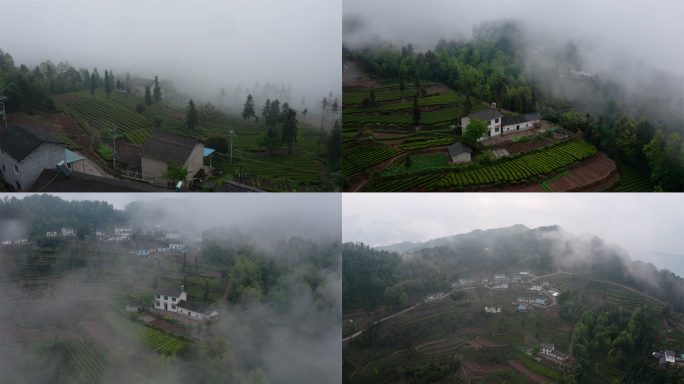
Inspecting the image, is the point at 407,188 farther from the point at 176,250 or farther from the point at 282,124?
the point at 176,250

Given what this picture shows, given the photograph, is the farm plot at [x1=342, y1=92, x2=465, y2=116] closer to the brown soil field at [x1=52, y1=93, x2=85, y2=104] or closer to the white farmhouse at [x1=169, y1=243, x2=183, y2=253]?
the white farmhouse at [x1=169, y1=243, x2=183, y2=253]

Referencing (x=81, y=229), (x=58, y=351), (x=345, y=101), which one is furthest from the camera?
(x=345, y=101)

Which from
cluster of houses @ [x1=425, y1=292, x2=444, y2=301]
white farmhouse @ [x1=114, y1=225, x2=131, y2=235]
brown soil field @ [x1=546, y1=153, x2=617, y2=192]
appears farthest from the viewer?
cluster of houses @ [x1=425, y1=292, x2=444, y2=301]

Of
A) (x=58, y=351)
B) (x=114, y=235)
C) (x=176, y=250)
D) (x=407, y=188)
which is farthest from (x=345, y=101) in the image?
(x=58, y=351)

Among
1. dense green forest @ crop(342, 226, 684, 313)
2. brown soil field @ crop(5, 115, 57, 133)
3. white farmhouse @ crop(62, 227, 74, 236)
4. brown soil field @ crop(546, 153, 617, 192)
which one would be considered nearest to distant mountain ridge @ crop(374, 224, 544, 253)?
dense green forest @ crop(342, 226, 684, 313)

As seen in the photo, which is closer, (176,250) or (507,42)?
(176,250)

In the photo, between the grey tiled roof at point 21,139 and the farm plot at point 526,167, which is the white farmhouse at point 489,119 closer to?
the farm plot at point 526,167
